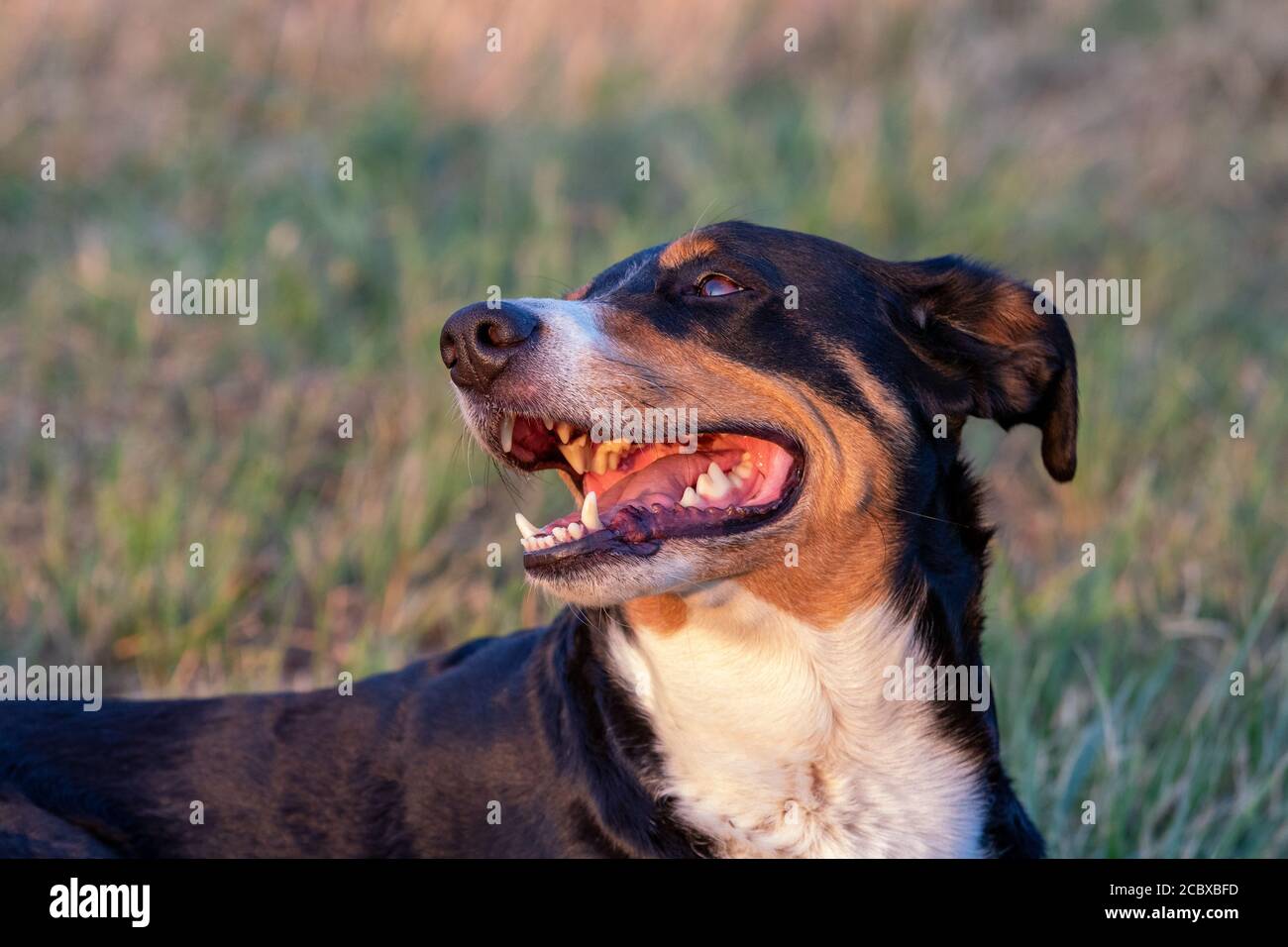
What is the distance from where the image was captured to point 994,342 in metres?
3.45

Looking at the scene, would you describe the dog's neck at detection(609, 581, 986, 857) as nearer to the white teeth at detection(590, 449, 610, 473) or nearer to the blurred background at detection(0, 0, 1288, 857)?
the white teeth at detection(590, 449, 610, 473)

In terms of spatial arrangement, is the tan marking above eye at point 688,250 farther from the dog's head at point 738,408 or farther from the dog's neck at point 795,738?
the dog's neck at point 795,738

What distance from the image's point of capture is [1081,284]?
7566 millimetres

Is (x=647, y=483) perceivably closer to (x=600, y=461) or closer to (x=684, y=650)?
(x=600, y=461)

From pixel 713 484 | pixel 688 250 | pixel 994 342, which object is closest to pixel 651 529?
pixel 713 484

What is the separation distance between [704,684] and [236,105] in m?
6.33

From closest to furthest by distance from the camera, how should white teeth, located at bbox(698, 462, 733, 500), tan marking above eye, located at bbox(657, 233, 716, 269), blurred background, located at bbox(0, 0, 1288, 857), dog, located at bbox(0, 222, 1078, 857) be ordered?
dog, located at bbox(0, 222, 1078, 857), white teeth, located at bbox(698, 462, 733, 500), tan marking above eye, located at bbox(657, 233, 716, 269), blurred background, located at bbox(0, 0, 1288, 857)

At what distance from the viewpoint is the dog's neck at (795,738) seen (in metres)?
3.09

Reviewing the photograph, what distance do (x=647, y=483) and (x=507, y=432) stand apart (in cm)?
31

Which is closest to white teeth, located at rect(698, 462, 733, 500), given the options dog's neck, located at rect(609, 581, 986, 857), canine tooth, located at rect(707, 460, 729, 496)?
canine tooth, located at rect(707, 460, 729, 496)

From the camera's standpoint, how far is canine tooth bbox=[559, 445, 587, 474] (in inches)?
133

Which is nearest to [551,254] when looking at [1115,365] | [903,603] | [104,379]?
[104,379]

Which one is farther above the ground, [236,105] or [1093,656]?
[236,105]
